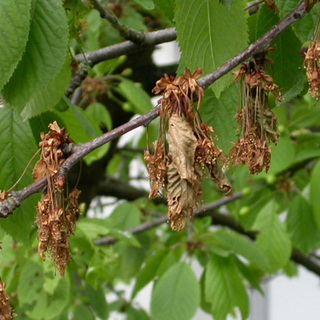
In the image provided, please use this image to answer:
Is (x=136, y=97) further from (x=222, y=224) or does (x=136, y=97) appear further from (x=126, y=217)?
(x=222, y=224)

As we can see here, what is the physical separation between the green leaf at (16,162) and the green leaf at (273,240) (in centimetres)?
125

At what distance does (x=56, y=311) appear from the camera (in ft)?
6.21

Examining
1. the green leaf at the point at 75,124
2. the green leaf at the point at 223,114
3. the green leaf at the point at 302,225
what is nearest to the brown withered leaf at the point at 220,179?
the green leaf at the point at 223,114

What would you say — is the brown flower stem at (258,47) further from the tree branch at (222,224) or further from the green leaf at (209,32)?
the tree branch at (222,224)

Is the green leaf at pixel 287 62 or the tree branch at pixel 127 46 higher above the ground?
the green leaf at pixel 287 62

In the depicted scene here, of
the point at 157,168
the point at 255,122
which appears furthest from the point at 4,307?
the point at 255,122

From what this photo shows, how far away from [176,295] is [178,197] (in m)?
1.41

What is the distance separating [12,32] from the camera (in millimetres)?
878

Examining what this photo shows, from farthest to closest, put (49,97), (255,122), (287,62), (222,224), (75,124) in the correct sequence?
(222,224)
(75,124)
(49,97)
(287,62)
(255,122)

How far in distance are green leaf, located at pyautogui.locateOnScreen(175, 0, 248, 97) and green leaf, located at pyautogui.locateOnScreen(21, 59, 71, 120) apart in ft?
0.93

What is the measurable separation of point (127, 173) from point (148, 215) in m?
0.49

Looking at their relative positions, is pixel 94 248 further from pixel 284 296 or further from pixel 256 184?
pixel 284 296

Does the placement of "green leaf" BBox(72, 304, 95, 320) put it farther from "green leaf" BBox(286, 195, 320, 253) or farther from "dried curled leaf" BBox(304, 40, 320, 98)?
"dried curled leaf" BBox(304, 40, 320, 98)

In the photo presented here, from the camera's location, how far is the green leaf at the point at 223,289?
6.80ft
